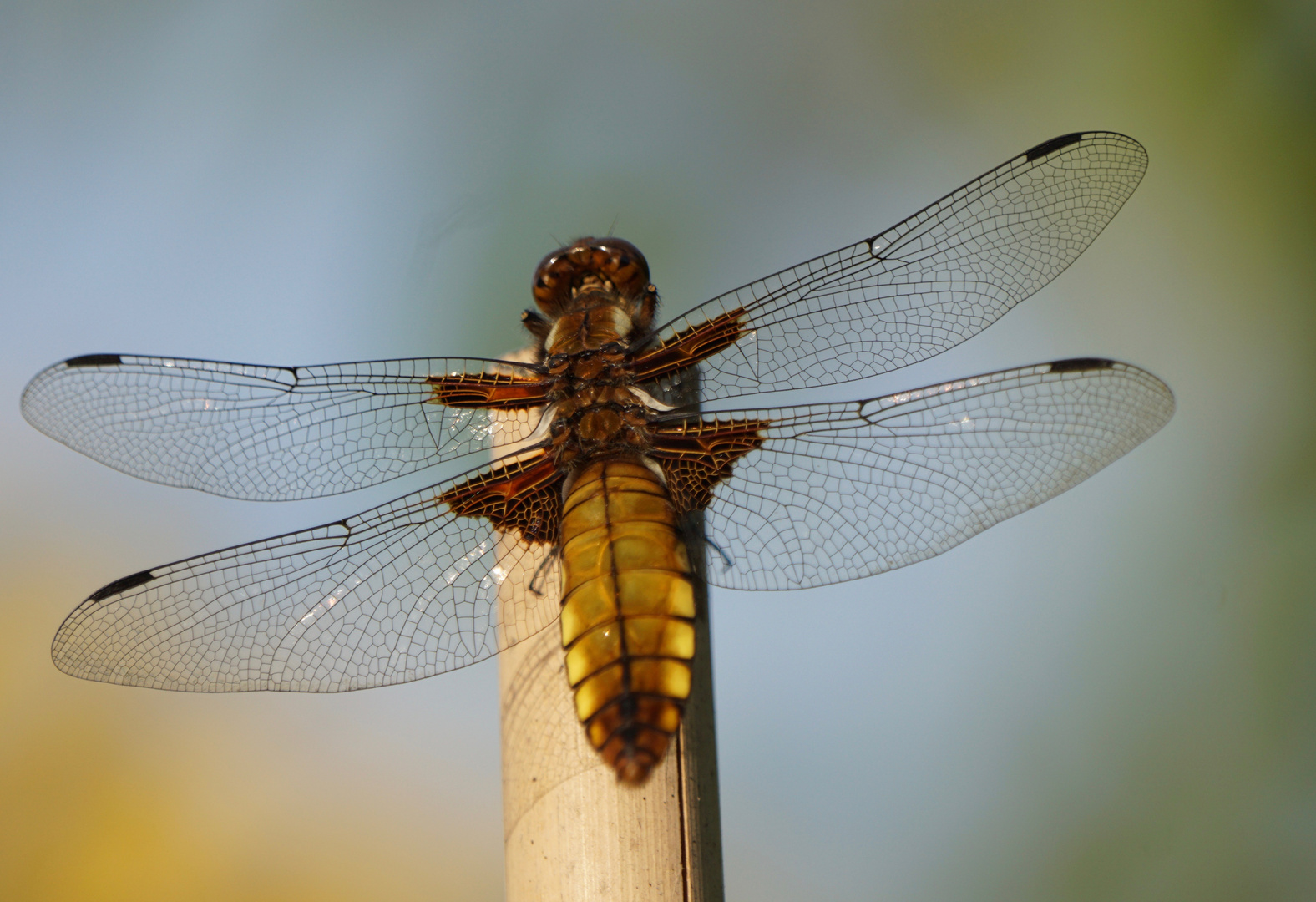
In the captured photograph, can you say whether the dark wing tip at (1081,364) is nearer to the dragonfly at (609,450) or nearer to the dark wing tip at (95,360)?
the dragonfly at (609,450)

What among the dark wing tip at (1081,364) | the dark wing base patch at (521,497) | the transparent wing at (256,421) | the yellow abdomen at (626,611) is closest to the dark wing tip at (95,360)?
the transparent wing at (256,421)

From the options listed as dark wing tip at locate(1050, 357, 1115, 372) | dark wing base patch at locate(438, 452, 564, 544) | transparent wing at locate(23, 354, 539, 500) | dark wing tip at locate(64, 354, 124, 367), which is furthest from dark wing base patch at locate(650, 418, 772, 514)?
dark wing tip at locate(64, 354, 124, 367)

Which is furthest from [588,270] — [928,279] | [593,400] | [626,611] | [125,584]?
[125,584]

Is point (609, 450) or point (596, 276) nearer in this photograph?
point (609, 450)

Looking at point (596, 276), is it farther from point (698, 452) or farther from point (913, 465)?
point (913, 465)

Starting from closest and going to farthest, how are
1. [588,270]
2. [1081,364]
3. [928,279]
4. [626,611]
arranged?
[626,611] → [1081,364] → [928,279] → [588,270]

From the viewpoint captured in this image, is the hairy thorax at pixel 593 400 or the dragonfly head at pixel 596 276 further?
the dragonfly head at pixel 596 276
